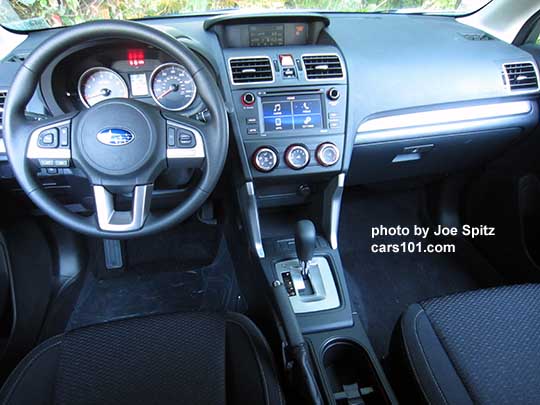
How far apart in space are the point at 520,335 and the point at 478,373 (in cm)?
17

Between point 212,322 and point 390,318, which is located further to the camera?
point 390,318

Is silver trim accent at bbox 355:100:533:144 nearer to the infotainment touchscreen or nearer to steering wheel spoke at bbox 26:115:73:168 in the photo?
the infotainment touchscreen

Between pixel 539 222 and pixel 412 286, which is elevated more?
pixel 539 222

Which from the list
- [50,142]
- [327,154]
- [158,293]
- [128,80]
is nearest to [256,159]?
[327,154]

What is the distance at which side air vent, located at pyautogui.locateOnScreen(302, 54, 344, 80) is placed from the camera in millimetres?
1307

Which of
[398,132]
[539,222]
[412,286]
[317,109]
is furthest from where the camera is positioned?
[412,286]

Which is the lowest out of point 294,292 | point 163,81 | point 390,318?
point 390,318

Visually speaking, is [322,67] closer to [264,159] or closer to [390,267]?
[264,159]

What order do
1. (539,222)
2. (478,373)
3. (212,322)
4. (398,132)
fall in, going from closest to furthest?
(478,373), (212,322), (398,132), (539,222)

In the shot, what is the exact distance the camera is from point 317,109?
1.32m

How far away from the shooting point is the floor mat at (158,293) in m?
1.75

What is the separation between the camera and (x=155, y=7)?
154 cm

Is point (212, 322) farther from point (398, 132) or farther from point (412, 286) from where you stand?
point (412, 286)

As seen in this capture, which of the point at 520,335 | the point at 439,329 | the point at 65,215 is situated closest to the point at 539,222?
the point at 520,335
